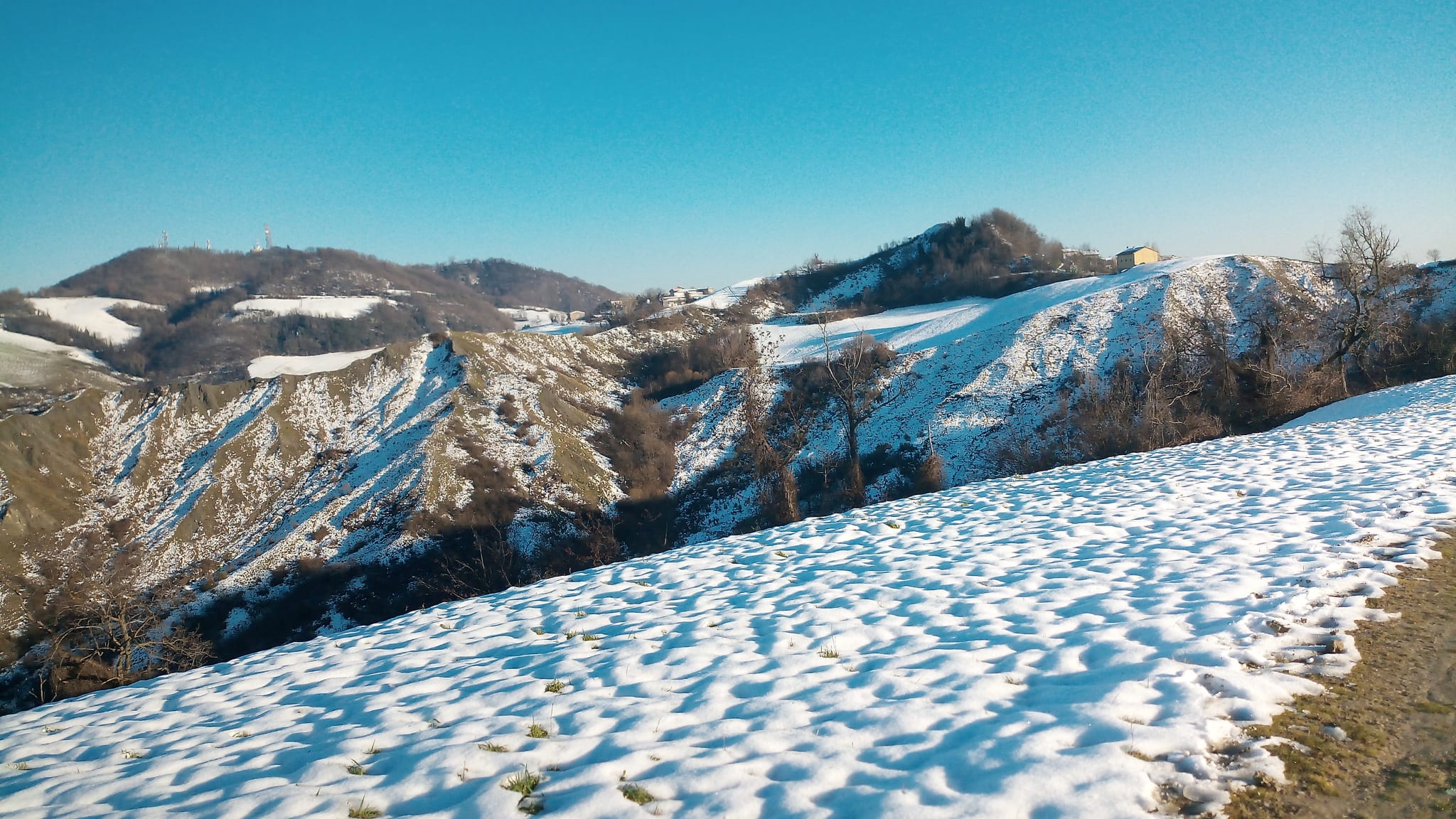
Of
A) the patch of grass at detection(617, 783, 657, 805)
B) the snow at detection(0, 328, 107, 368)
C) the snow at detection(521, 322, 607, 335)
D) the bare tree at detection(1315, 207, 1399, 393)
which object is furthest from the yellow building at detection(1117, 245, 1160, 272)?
the snow at detection(0, 328, 107, 368)

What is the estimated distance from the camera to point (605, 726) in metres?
3.99

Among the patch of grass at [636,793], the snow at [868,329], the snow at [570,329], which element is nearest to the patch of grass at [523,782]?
the patch of grass at [636,793]

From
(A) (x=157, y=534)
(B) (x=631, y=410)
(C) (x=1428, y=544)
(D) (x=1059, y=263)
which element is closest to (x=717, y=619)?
(C) (x=1428, y=544)

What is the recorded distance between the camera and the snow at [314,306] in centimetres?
11194

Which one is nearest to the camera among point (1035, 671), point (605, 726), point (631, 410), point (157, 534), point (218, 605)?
point (605, 726)

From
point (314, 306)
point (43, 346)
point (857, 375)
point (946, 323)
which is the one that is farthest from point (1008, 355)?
point (314, 306)

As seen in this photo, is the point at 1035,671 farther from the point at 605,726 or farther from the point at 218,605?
the point at 218,605

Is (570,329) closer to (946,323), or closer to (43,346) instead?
(946,323)

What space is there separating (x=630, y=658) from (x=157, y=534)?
26492 mm

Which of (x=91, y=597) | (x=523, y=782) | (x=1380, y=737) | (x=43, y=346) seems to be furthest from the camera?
(x=43, y=346)

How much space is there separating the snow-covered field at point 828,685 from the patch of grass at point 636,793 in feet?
0.14

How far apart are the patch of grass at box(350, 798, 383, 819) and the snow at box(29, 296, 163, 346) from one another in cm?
12606

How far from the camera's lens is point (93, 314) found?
105 m

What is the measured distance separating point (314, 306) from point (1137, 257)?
131858mm
